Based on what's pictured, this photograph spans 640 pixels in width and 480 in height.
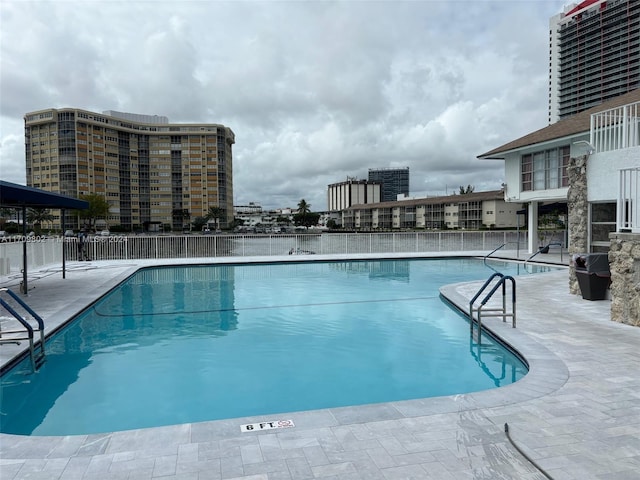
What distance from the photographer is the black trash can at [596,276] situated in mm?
10078

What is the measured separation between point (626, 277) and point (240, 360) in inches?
267

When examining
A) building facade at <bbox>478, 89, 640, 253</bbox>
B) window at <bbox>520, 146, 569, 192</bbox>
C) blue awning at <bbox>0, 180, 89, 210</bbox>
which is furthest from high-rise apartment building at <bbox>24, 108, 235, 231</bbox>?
blue awning at <bbox>0, 180, 89, 210</bbox>

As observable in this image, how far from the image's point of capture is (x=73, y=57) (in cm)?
1536

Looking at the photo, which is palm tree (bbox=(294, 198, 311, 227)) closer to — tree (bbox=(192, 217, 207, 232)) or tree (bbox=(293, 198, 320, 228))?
tree (bbox=(293, 198, 320, 228))

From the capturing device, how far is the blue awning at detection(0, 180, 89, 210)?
9.49 metres

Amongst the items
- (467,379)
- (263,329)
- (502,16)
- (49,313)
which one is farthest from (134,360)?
(502,16)

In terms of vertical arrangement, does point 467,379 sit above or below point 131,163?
below

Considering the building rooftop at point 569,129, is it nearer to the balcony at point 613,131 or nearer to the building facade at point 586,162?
the building facade at point 586,162

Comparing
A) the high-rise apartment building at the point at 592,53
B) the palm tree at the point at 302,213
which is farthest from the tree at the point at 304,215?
the high-rise apartment building at the point at 592,53

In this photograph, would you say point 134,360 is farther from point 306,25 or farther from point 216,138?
point 216,138

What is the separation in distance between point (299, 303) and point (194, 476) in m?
8.60

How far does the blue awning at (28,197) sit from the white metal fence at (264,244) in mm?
5538

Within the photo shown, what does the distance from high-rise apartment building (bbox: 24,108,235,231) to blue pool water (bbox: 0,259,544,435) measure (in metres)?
101

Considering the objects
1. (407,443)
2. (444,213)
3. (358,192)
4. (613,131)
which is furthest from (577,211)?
(358,192)
